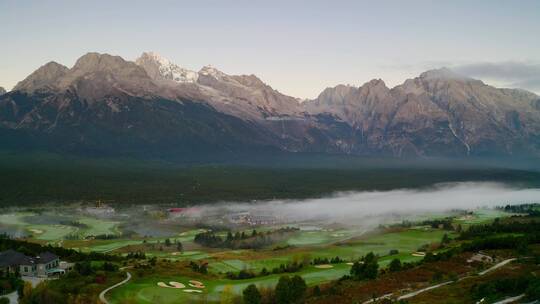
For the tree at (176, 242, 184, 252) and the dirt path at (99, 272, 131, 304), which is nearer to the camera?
the dirt path at (99, 272, 131, 304)

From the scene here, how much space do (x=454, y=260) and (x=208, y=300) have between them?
4153 cm

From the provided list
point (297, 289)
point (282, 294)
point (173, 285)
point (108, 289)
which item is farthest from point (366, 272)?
point (108, 289)

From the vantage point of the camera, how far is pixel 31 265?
106 metres

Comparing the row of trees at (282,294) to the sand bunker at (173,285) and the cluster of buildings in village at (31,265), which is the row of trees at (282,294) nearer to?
the sand bunker at (173,285)

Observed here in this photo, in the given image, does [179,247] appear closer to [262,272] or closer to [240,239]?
[240,239]

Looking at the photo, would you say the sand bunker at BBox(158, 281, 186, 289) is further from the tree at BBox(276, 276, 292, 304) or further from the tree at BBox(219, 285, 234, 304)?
the tree at BBox(276, 276, 292, 304)

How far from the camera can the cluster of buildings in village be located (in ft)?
343

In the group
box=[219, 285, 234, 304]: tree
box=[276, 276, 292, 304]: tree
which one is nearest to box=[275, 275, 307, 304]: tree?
box=[276, 276, 292, 304]: tree

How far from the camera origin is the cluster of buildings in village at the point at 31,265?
105 metres

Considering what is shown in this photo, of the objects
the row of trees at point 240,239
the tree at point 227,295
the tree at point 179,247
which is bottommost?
the row of trees at point 240,239

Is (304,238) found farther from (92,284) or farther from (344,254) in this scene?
(92,284)

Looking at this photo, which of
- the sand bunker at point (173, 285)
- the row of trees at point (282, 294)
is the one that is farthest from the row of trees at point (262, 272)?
the row of trees at point (282, 294)

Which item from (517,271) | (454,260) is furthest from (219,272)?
(517,271)

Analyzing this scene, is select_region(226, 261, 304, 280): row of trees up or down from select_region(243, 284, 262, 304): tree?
down
